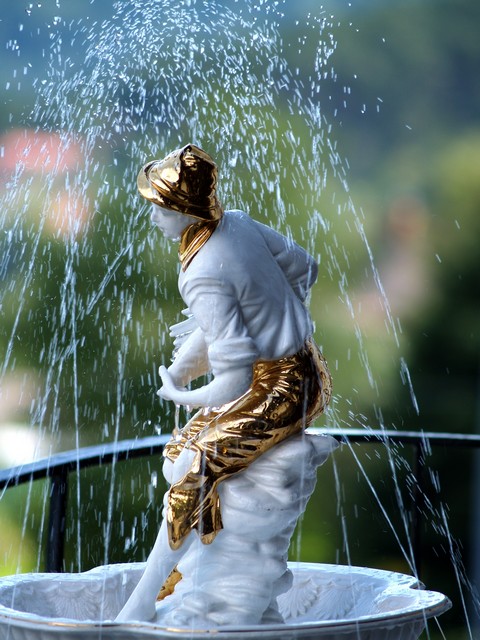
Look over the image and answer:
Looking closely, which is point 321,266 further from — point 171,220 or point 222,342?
point 222,342

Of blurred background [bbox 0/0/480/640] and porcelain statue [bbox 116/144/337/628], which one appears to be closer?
porcelain statue [bbox 116/144/337/628]

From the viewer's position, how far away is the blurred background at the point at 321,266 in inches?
276

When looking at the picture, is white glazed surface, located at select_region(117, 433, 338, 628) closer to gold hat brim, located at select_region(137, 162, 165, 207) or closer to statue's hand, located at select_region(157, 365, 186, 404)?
statue's hand, located at select_region(157, 365, 186, 404)

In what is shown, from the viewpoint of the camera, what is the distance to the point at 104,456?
3.46 meters

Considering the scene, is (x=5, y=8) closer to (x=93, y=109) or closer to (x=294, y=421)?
(x=93, y=109)

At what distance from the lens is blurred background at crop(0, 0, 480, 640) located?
276 inches

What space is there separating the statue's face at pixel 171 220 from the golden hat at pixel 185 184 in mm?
18

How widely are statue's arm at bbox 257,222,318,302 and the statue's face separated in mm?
199

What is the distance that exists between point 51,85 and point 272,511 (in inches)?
221

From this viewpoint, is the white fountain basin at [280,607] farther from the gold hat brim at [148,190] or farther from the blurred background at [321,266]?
the blurred background at [321,266]

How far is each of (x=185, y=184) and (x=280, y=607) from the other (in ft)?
3.80

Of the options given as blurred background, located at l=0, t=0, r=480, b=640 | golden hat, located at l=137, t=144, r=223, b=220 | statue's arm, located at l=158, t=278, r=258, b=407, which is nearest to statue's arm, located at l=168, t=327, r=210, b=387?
statue's arm, located at l=158, t=278, r=258, b=407

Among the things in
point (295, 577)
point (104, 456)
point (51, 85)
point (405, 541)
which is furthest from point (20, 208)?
point (295, 577)

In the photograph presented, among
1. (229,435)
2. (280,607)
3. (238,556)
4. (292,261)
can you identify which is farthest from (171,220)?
(280,607)
